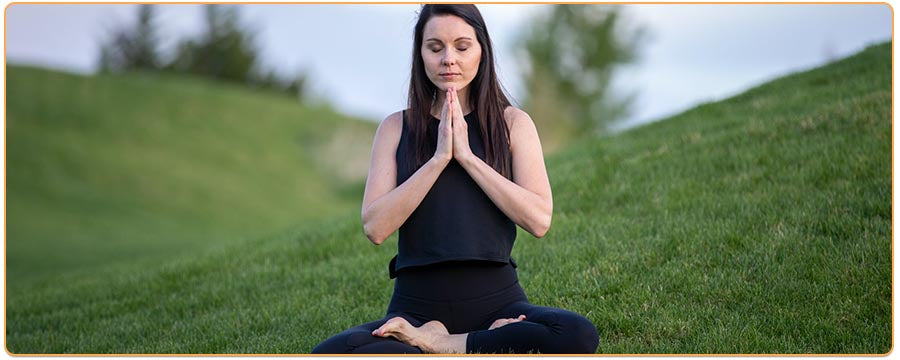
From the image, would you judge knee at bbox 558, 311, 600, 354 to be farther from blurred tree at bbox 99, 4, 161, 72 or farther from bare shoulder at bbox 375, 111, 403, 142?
blurred tree at bbox 99, 4, 161, 72

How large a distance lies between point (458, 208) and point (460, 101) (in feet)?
2.09

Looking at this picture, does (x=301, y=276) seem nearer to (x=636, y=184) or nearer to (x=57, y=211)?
(x=636, y=184)

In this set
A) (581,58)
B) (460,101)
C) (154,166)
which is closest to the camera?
(460,101)

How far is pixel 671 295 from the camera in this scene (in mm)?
6219

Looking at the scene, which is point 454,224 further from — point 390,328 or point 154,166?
point 154,166

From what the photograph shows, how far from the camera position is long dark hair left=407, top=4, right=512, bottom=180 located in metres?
4.57

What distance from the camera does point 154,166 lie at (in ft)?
102

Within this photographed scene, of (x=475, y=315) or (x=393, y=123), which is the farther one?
(x=393, y=123)

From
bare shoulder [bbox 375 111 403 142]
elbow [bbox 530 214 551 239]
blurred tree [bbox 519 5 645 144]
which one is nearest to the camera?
elbow [bbox 530 214 551 239]

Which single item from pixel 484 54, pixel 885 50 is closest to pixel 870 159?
pixel 885 50

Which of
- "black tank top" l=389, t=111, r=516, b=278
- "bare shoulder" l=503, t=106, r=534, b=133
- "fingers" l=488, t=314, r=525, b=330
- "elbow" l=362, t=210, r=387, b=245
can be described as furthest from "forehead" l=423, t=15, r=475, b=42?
"fingers" l=488, t=314, r=525, b=330

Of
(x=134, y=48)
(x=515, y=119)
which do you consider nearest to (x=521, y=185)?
(x=515, y=119)

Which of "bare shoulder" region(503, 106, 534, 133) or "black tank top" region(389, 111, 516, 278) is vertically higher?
"bare shoulder" region(503, 106, 534, 133)

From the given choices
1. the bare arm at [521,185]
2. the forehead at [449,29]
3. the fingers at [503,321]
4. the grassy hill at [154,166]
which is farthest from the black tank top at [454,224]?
the grassy hill at [154,166]
